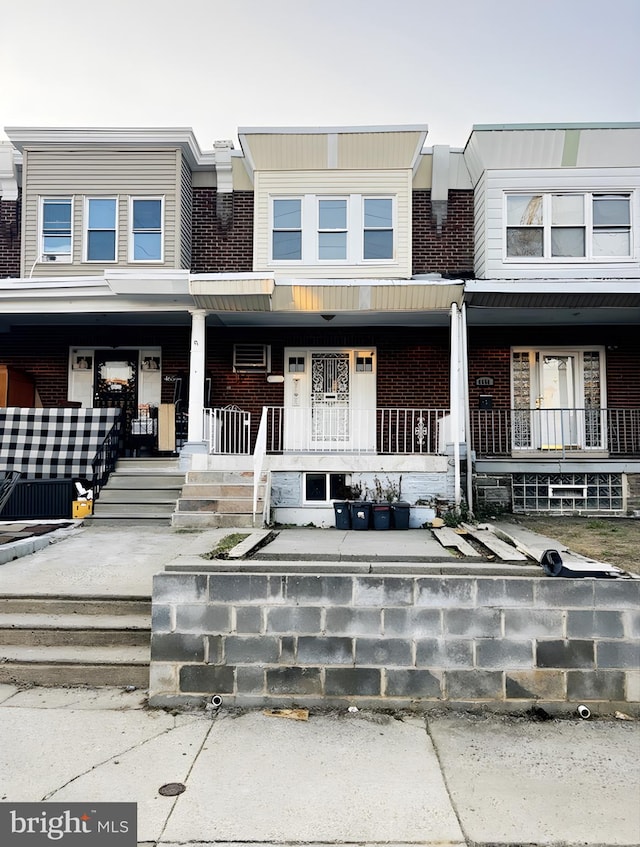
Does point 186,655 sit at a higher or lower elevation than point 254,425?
lower

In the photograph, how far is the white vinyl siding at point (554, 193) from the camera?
11.9 meters

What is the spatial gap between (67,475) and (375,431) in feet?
19.4

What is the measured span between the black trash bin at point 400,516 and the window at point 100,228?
26.7 ft

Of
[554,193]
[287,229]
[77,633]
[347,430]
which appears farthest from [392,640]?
[554,193]

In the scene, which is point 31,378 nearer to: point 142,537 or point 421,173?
point 142,537

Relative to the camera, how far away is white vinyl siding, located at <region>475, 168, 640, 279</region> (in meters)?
11.9

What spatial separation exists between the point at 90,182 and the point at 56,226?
3.88 ft

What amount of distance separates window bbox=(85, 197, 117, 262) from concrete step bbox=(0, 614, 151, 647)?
9.30 meters

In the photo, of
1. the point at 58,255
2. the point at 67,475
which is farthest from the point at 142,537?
the point at 58,255

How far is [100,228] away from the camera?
42.0 feet

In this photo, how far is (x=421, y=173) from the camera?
13.0m

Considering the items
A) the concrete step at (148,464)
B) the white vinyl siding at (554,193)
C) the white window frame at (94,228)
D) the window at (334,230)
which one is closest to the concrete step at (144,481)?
the concrete step at (148,464)

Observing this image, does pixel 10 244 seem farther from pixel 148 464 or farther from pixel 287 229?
pixel 148 464

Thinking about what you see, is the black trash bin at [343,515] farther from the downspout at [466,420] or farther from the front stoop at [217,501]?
the downspout at [466,420]
